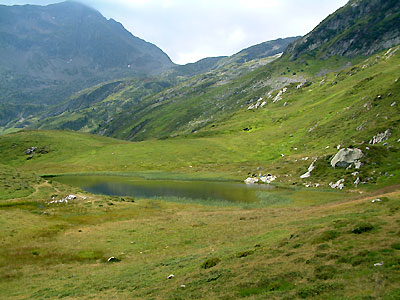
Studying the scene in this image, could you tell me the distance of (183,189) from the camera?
331 ft

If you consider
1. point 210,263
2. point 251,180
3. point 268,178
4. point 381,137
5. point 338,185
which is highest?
point 381,137

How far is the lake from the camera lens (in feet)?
289

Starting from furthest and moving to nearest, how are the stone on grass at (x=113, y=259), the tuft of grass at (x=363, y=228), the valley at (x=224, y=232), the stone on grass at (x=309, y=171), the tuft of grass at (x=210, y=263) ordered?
the stone on grass at (x=309, y=171)
the stone on grass at (x=113, y=259)
the tuft of grass at (x=210, y=263)
the tuft of grass at (x=363, y=228)
the valley at (x=224, y=232)

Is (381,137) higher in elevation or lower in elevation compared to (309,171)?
higher

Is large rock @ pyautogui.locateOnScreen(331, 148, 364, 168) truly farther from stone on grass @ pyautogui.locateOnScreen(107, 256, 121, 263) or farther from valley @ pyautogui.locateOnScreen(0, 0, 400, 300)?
stone on grass @ pyautogui.locateOnScreen(107, 256, 121, 263)

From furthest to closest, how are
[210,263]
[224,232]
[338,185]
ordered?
[338,185] < [224,232] < [210,263]

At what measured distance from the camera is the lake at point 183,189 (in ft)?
289

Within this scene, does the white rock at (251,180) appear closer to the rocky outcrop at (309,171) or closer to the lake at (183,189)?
the lake at (183,189)

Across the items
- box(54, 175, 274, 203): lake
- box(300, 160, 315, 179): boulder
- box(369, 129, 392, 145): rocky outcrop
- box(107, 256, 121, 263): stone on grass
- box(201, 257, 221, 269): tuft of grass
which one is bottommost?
box(54, 175, 274, 203): lake

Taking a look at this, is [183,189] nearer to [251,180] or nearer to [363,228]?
[251,180]

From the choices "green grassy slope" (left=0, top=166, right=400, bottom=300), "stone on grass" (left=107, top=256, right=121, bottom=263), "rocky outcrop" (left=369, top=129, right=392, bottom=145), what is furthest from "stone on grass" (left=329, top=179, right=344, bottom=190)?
"stone on grass" (left=107, top=256, right=121, bottom=263)

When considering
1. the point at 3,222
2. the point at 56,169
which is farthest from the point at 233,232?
the point at 56,169

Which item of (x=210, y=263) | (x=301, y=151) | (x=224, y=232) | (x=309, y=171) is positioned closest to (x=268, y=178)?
(x=309, y=171)

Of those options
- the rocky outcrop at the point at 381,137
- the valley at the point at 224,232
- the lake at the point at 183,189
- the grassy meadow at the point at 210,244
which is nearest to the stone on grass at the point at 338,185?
the valley at the point at 224,232
